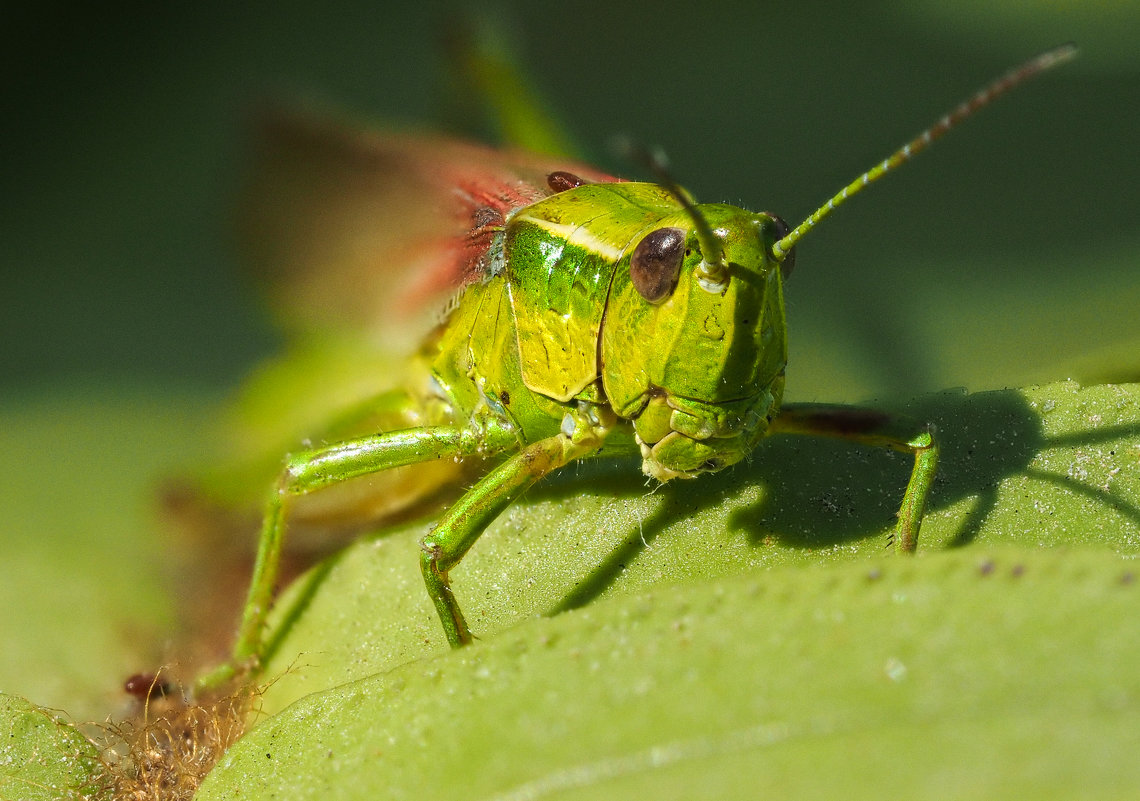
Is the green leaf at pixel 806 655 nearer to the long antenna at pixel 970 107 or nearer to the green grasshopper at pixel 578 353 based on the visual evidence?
the green grasshopper at pixel 578 353

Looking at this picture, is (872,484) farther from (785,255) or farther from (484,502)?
(484,502)

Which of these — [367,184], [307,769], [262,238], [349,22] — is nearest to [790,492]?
[307,769]

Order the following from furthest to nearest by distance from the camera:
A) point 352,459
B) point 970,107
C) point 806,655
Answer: point 352,459 < point 970,107 < point 806,655

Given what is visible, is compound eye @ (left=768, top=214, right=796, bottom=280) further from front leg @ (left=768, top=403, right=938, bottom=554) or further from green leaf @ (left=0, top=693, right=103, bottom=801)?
green leaf @ (left=0, top=693, right=103, bottom=801)

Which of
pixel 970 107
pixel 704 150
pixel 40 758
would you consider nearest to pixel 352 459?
pixel 40 758

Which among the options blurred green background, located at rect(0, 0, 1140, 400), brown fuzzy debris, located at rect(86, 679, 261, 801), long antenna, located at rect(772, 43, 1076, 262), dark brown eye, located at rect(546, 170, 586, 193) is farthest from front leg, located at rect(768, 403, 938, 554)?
brown fuzzy debris, located at rect(86, 679, 261, 801)

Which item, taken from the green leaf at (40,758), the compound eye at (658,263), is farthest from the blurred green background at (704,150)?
the green leaf at (40,758)

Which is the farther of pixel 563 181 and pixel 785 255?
pixel 563 181
